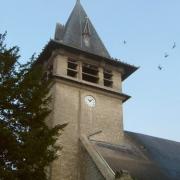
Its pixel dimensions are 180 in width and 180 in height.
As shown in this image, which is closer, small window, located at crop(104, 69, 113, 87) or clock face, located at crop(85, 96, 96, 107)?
clock face, located at crop(85, 96, 96, 107)

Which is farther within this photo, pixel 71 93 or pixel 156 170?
pixel 71 93

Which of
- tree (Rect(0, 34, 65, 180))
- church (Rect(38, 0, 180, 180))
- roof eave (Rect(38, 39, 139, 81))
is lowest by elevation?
tree (Rect(0, 34, 65, 180))

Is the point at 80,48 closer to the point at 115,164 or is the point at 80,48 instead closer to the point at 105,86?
the point at 105,86

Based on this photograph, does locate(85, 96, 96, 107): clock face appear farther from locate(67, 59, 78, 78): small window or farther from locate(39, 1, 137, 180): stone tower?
locate(67, 59, 78, 78): small window

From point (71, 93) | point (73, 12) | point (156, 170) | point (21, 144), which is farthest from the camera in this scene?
point (73, 12)

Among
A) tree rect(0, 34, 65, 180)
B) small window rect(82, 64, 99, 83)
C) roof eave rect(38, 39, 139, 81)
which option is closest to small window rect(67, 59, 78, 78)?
Answer: small window rect(82, 64, 99, 83)

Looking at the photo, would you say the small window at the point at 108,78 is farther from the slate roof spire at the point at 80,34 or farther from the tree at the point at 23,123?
the tree at the point at 23,123

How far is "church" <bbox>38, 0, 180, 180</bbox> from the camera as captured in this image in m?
18.3

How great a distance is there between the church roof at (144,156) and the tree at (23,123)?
584cm

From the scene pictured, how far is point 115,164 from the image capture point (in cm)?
1748

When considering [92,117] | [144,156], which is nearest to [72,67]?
[92,117]

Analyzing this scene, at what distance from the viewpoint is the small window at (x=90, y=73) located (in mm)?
22952

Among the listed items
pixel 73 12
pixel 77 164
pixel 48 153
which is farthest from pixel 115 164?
pixel 73 12

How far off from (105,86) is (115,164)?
6.45 m
